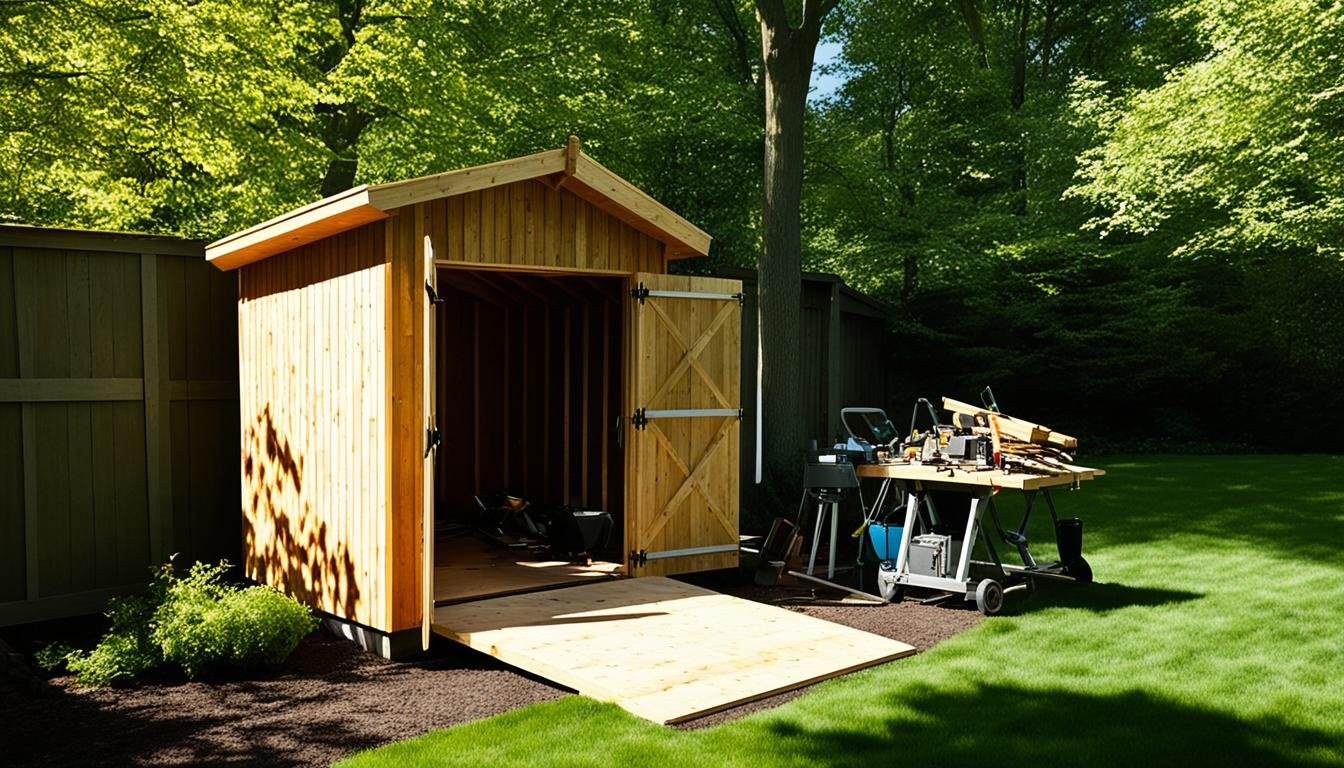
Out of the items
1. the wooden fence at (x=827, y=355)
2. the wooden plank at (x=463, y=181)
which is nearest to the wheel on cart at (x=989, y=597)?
the wooden fence at (x=827, y=355)

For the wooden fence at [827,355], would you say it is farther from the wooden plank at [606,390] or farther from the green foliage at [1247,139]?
the green foliage at [1247,139]

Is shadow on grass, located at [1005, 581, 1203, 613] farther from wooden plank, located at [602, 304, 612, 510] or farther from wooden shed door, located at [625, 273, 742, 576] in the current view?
wooden plank, located at [602, 304, 612, 510]

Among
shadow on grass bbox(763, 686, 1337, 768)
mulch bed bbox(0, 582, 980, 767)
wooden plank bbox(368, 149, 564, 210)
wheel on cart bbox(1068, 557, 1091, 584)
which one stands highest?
wooden plank bbox(368, 149, 564, 210)

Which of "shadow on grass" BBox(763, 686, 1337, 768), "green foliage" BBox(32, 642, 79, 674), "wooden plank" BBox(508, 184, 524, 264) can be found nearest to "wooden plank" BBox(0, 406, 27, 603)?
"green foliage" BBox(32, 642, 79, 674)

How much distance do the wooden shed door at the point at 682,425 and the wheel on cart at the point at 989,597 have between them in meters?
2.05

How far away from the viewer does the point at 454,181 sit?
6.45 meters

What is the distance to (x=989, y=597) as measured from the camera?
7.24 metres

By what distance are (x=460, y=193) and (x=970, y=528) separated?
4.18 meters

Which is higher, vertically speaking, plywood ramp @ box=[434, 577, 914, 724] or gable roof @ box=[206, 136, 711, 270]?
gable roof @ box=[206, 136, 711, 270]

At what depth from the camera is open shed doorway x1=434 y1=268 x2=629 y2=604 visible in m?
8.81

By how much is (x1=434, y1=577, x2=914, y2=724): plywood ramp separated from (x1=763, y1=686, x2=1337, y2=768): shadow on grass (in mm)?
539

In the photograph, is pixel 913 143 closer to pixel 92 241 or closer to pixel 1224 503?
pixel 1224 503

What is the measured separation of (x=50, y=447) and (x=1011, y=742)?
6084 mm

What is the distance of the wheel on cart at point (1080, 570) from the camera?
27.0ft
